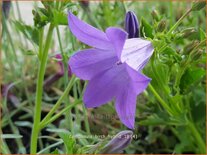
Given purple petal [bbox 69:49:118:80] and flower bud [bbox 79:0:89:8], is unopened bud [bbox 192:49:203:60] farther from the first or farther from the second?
flower bud [bbox 79:0:89:8]

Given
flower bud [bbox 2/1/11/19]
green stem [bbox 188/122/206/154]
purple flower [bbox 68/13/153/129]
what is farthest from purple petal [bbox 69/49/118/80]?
flower bud [bbox 2/1/11/19]

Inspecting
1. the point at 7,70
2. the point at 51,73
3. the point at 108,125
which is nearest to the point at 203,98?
the point at 108,125

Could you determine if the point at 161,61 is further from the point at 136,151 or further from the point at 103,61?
the point at 136,151

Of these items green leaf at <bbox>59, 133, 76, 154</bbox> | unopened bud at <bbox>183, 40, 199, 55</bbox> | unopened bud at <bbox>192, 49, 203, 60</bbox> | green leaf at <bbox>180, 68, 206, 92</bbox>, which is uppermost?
unopened bud at <bbox>183, 40, 199, 55</bbox>

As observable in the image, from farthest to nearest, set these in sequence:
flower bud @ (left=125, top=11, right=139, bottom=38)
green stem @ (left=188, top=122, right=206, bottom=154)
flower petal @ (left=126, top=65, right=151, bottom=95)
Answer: green stem @ (left=188, top=122, right=206, bottom=154) < flower bud @ (left=125, top=11, right=139, bottom=38) < flower petal @ (left=126, top=65, right=151, bottom=95)

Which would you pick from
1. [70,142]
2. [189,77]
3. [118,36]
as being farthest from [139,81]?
[189,77]

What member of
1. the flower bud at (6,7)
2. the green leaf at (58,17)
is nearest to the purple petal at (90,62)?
the green leaf at (58,17)

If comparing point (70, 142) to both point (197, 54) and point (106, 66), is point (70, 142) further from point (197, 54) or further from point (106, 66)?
point (197, 54)
